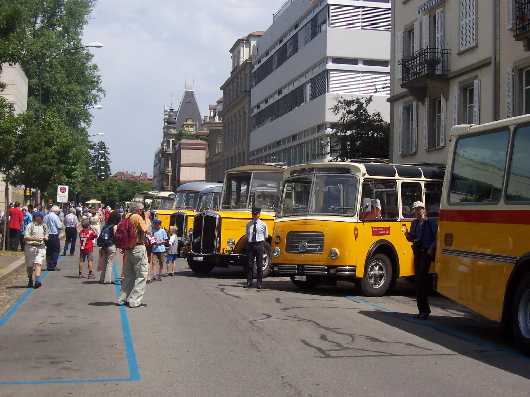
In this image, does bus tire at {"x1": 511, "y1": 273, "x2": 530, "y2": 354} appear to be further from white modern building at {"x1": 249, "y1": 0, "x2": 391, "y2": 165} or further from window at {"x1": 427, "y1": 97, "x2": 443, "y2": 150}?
white modern building at {"x1": 249, "y1": 0, "x2": 391, "y2": 165}

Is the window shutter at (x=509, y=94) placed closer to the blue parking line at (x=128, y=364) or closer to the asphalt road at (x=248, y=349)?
the asphalt road at (x=248, y=349)

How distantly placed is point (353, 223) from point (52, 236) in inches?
370

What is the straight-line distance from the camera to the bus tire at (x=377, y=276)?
16.2 m

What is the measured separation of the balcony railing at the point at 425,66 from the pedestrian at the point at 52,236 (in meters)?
13.1

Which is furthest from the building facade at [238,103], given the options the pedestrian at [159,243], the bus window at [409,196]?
the bus window at [409,196]

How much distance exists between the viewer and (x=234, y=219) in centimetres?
2086

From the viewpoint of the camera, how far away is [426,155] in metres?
27.9

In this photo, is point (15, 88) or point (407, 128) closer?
point (407, 128)

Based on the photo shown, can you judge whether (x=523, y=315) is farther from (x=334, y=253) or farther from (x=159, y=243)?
(x=159, y=243)

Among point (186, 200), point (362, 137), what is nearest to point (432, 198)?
point (186, 200)

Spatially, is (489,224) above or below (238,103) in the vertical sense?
below

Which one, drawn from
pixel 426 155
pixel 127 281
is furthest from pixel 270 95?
pixel 127 281

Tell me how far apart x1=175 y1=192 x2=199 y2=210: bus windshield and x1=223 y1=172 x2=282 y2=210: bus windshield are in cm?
695

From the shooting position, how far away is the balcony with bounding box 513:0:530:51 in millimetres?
20750
